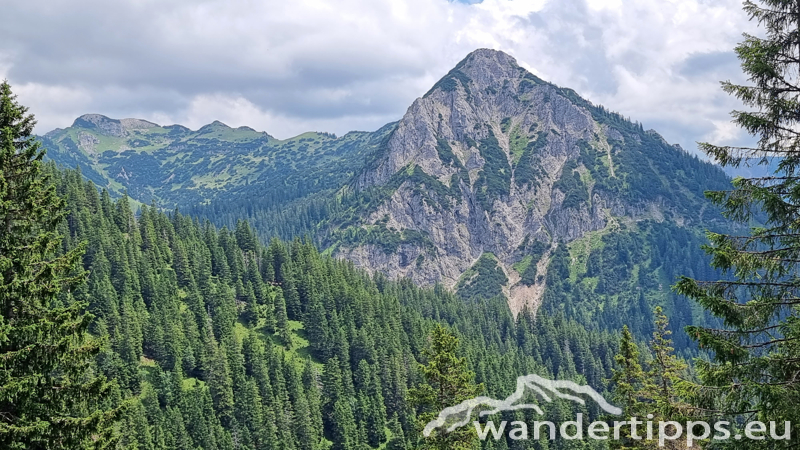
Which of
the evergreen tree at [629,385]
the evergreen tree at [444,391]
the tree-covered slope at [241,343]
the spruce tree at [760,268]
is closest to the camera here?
the spruce tree at [760,268]

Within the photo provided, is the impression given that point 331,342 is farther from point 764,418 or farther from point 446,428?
point 764,418

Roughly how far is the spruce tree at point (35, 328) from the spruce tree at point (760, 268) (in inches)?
857

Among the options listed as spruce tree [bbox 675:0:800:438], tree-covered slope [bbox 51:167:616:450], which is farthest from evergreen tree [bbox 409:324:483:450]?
tree-covered slope [bbox 51:167:616:450]

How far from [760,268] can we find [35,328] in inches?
Result: 986

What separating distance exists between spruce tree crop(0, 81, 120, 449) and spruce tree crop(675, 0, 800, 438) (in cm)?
2178

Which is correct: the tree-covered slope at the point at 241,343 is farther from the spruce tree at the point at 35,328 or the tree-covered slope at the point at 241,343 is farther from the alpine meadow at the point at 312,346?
the spruce tree at the point at 35,328

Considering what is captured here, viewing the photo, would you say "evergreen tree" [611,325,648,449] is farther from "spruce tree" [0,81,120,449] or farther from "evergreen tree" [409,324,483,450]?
"spruce tree" [0,81,120,449]

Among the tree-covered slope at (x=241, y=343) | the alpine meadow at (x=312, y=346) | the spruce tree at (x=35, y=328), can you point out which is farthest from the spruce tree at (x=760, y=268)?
the tree-covered slope at (x=241, y=343)

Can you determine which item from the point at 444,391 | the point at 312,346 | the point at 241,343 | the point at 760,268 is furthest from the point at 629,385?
the point at 312,346

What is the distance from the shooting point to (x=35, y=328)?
63.1 ft

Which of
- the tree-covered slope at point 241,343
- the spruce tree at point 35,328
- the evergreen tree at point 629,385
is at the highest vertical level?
the spruce tree at point 35,328

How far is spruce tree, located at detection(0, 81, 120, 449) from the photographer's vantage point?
62.4 feet

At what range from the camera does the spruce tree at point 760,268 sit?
1738 centimetres

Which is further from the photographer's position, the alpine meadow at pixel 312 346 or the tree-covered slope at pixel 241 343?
the tree-covered slope at pixel 241 343
